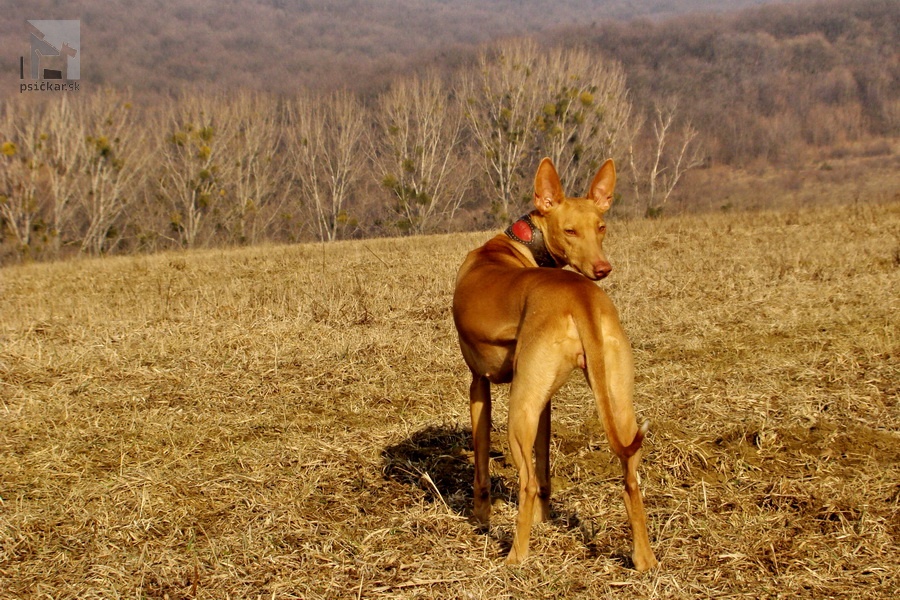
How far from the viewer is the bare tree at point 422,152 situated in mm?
49000

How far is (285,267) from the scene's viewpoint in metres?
15.1

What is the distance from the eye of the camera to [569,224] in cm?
409

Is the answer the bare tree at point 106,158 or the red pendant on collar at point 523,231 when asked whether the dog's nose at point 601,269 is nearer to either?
the red pendant on collar at point 523,231

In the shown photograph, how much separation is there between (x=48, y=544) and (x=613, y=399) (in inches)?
125

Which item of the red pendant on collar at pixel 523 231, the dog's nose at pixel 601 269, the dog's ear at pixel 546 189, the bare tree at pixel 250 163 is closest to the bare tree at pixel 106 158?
the bare tree at pixel 250 163

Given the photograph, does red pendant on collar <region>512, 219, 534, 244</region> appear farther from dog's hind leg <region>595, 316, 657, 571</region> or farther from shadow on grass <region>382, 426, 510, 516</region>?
shadow on grass <region>382, 426, 510, 516</region>

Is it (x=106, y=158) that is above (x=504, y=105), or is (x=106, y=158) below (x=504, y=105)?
below

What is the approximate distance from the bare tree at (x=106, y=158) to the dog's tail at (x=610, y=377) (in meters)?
42.5

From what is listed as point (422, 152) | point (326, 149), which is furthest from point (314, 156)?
point (422, 152)

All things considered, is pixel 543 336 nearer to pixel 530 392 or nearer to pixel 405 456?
pixel 530 392

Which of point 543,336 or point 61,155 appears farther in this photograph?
point 61,155

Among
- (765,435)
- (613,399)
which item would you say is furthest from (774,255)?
(613,399)

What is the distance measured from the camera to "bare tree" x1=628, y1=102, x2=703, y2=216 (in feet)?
156

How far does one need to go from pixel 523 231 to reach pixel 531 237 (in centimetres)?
6
